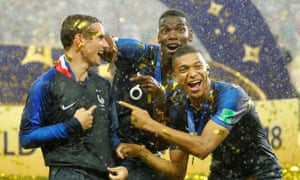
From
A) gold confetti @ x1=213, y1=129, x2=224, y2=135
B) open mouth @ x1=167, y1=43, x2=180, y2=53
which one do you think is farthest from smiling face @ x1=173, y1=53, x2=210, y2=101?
open mouth @ x1=167, y1=43, x2=180, y2=53

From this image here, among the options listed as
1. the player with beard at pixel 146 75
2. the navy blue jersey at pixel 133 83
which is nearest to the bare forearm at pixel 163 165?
the player with beard at pixel 146 75

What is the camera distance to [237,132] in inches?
191

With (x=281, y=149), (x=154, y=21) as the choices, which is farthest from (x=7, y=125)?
(x=281, y=149)

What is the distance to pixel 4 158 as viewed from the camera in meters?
9.48

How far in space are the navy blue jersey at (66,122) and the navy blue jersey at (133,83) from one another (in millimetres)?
807

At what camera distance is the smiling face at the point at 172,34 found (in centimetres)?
543

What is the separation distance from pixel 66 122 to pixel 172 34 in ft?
4.28

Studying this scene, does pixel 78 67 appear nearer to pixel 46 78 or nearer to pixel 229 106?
pixel 46 78

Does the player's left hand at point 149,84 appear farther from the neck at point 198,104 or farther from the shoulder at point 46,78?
the shoulder at point 46,78

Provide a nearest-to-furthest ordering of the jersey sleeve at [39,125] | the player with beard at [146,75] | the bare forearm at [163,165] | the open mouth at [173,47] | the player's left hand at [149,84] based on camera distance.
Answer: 1. the jersey sleeve at [39,125]
2. the player's left hand at [149,84]
3. the bare forearm at [163,165]
4. the player with beard at [146,75]
5. the open mouth at [173,47]

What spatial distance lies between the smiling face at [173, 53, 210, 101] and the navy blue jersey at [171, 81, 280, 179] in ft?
0.24

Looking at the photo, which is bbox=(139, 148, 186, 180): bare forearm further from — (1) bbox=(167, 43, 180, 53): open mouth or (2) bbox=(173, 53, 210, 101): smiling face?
(1) bbox=(167, 43, 180, 53): open mouth

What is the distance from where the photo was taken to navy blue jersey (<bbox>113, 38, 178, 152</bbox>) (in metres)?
5.45

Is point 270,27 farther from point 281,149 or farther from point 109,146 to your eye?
point 109,146
